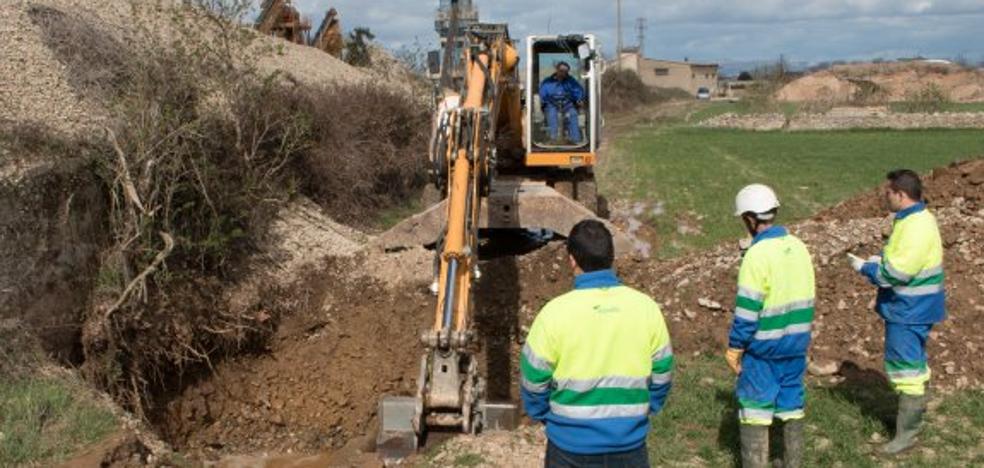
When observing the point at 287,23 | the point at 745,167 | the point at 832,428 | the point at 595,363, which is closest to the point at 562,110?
the point at 832,428

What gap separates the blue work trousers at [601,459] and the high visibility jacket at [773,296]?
60.8 inches

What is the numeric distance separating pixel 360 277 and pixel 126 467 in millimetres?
4241

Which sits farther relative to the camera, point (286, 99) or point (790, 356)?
point (286, 99)

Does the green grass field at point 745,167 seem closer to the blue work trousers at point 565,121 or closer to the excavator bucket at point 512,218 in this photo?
the blue work trousers at point 565,121

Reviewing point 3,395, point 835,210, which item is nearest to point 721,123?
point 835,210

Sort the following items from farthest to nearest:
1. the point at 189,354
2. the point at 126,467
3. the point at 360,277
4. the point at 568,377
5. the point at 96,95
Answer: the point at 96,95 < the point at 360,277 < the point at 189,354 < the point at 126,467 < the point at 568,377

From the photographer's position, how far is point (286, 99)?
15.7 m

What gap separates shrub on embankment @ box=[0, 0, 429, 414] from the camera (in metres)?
9.02

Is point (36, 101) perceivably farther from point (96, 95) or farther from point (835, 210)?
point (835, 210)

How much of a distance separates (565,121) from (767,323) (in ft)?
24.7

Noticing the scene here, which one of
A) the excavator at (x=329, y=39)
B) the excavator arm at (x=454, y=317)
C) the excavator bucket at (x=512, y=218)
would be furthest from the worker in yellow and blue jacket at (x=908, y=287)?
the excavator at (x=329, y=39)

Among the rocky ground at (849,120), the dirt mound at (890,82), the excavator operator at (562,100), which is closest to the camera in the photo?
the excavator operator at (562,100)

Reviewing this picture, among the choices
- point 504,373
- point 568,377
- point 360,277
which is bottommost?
point 504,373

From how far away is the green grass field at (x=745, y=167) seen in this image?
59.0 ft
